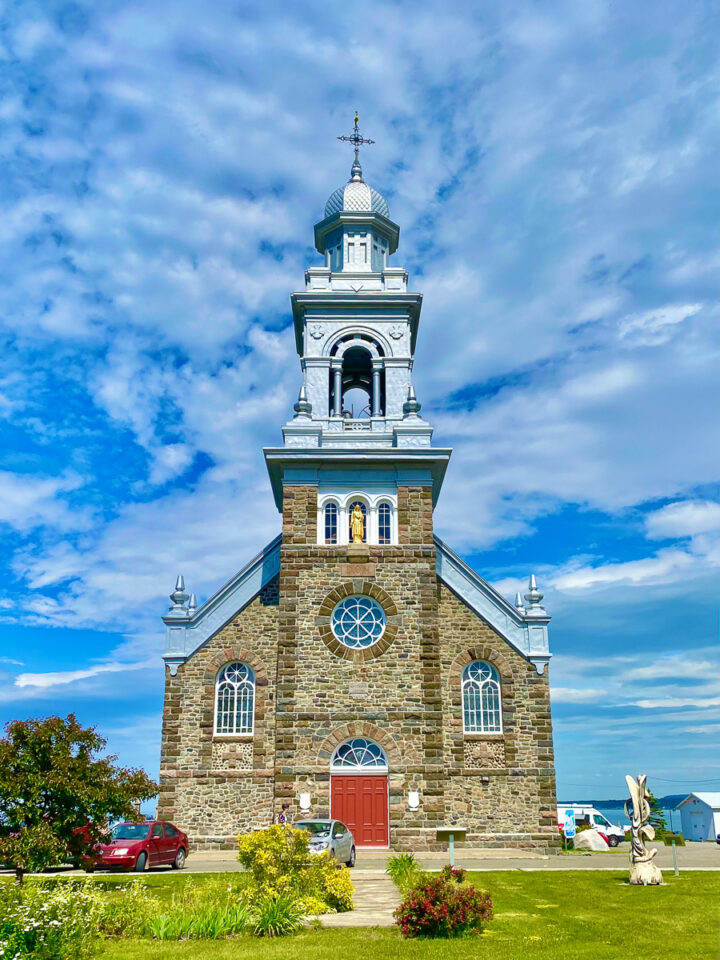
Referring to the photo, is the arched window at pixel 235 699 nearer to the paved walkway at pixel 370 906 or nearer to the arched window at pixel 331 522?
the arched window at pixel 331 522

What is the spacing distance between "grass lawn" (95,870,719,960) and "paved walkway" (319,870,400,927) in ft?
2.25

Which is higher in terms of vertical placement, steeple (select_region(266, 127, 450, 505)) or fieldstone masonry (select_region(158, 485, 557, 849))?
steeple (select_region(266, 127, 450, 505))

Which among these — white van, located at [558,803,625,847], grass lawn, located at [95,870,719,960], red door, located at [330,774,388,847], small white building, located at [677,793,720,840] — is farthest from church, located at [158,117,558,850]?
small white building, located at [677,793,720,840]

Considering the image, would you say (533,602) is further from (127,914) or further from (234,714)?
(127,914)

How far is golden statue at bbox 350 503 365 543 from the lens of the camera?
28609 millimetres

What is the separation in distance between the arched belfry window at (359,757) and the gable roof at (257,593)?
6129 millimetres

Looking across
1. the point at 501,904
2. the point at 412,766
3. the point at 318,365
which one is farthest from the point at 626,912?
the point at 318,365

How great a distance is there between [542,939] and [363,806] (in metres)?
14.0

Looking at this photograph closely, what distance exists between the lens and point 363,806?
25.8 m

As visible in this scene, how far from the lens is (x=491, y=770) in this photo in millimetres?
27922

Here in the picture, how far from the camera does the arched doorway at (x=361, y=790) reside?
25.6 m

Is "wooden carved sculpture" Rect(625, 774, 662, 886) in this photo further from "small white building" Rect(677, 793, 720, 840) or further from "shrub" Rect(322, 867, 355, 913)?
"small white building" Rect(677, 793, 720, 840)

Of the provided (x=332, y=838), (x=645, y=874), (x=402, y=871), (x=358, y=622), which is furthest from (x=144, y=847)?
(x=645, y=874)

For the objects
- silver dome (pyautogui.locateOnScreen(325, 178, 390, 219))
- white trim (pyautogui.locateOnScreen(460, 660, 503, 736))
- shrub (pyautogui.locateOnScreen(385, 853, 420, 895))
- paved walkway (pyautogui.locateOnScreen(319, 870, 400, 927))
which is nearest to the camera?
paved walkway (pyautogui.locateOnScreen(319, 870, 400, 927))
